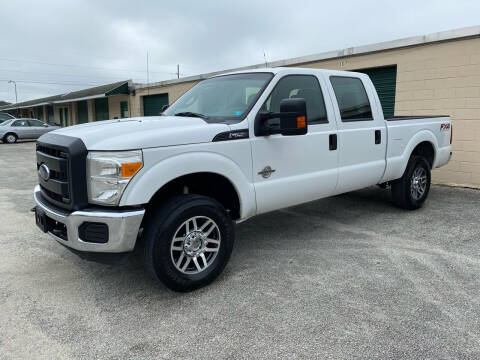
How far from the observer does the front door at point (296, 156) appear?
3.82m

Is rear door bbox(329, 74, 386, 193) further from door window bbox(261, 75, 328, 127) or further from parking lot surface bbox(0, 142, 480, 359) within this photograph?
parking lot surface bbox(0, 142, 480, 359)

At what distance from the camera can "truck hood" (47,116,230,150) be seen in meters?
2.97

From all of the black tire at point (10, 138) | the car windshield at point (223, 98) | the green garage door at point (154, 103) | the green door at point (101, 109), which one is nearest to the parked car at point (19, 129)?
the black tire at point (10, 138)

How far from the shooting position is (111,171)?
9.57ft

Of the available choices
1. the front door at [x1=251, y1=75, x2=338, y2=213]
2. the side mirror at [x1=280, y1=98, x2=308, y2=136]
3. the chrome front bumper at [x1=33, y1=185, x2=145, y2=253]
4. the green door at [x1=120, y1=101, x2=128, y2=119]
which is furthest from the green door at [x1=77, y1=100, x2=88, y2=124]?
the side mirror at [x1=280, y1=98, x2=308, y2=136]

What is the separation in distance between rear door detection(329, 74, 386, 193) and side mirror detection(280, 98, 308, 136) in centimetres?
122

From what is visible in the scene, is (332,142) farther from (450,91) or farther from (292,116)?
(450,91)

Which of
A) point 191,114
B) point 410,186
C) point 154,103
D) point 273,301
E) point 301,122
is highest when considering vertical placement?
point 154,103

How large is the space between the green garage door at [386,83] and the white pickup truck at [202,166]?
169 inches

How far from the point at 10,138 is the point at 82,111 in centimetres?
604

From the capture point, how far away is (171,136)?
10.4ft

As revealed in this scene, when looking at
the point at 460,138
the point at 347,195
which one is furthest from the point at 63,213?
the point at 460,138

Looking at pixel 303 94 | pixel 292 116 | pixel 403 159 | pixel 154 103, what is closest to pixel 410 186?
pixel 403 159

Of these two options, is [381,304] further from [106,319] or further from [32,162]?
[32,162]
